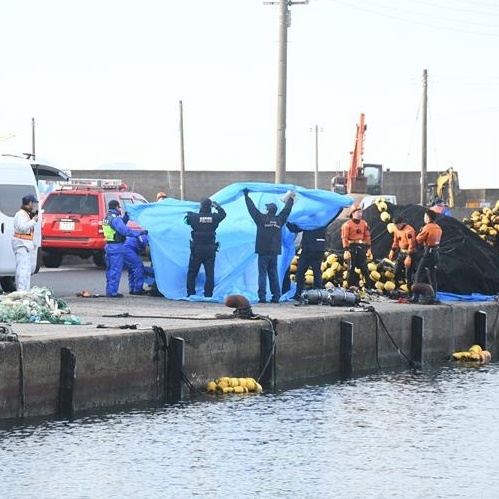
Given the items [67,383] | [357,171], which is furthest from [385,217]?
[357,171]

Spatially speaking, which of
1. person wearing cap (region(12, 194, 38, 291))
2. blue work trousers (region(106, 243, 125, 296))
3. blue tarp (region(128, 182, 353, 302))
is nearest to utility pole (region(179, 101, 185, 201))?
blue tarp (region(128, 182, 353, 302))

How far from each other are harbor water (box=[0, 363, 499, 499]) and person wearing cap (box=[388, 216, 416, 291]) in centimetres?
623

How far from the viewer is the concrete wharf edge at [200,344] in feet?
62.9

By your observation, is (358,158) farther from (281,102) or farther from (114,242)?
(114,242)

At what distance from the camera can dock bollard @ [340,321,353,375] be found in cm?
2481

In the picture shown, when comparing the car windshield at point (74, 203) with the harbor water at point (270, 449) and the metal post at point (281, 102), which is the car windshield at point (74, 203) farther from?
the harbor water at point (270, 449)

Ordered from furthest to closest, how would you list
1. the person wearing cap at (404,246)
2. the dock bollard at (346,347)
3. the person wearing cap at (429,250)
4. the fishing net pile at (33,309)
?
1. the person wearing cap at (404,246)
2. the person wearing cap at (429,250)
3. the dock bollard at (346,347)
4. the fishing net pile at (33,309)

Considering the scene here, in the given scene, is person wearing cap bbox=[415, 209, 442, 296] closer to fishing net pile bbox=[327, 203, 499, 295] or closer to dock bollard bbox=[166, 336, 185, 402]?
fishing net pile bbox=[327, 203, 499, 295]

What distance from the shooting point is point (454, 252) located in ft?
100

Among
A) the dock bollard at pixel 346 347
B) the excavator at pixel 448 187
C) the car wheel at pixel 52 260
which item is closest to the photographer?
the dock bollard at pixel 346 347

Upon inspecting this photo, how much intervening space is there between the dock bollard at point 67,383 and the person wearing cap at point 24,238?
670cm

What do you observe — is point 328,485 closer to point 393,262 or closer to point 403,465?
point 403,465

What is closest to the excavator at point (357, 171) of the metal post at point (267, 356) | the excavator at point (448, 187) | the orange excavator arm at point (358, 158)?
the orange excavator arm at point (358, 158)

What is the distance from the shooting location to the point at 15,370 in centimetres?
1866
